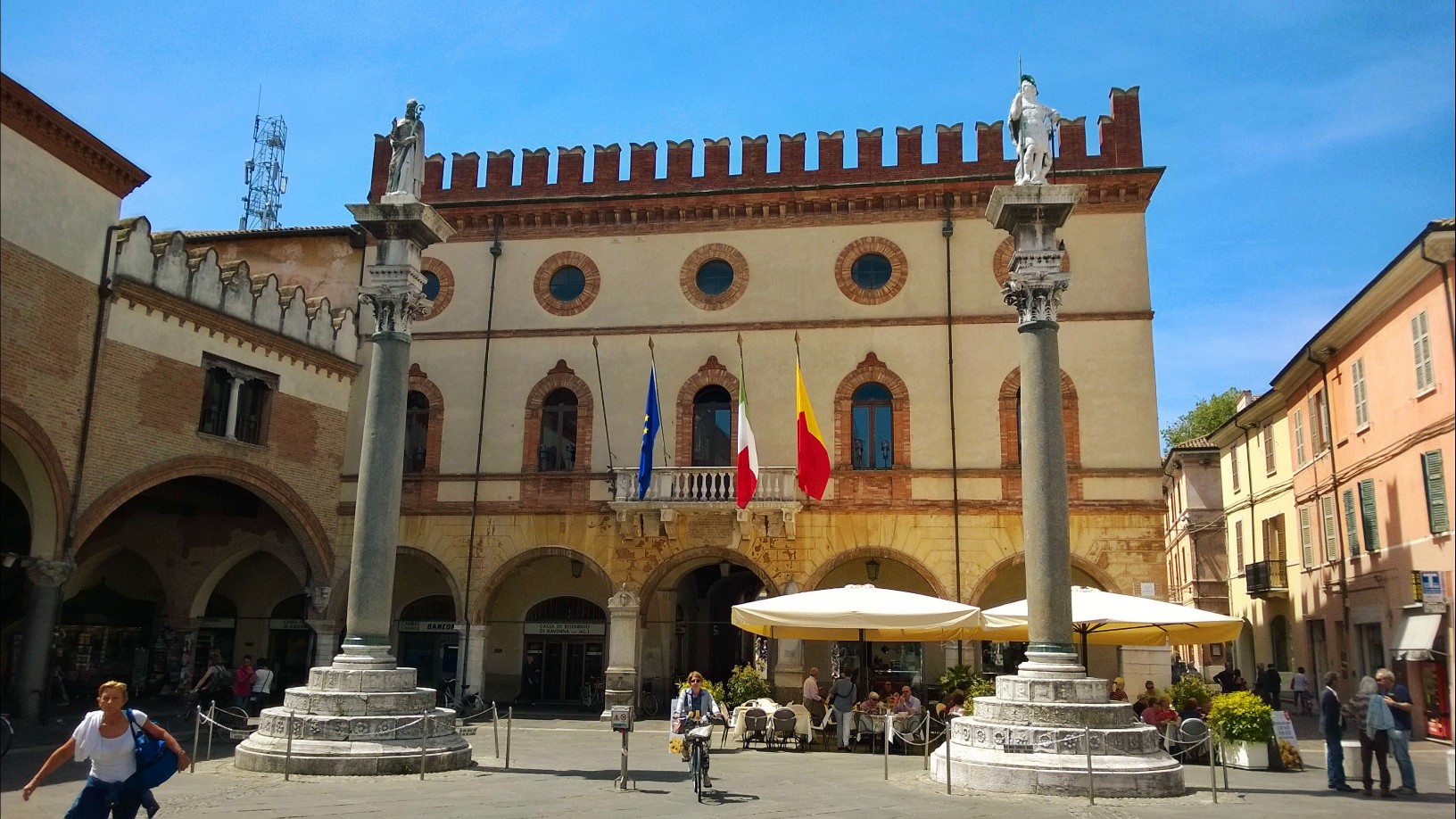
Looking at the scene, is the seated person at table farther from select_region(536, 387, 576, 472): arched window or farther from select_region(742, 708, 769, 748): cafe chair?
select_region(536, 387, 576, 472): arched window

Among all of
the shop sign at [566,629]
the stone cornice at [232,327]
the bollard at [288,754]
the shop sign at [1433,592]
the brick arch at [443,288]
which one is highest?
the brick arch at [443,288]

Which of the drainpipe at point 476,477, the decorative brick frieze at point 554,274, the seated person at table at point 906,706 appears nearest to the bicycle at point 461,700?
the drainpipe at point 476,477

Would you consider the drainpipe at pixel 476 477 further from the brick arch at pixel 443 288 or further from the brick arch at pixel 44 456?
the brick arch at pixel 44 456

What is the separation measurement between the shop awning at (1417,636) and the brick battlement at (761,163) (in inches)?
414

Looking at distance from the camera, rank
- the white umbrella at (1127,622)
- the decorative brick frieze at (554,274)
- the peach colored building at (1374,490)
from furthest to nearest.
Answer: the decorative brick frieze at (554,274), the white umbrella at (1127,622), the peach colored building at (1374,490)

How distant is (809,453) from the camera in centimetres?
2045

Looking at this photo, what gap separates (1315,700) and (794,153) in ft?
55.4

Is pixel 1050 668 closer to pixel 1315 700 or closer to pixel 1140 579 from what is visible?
pixel 1140 579

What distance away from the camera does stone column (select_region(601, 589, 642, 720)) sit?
22.6 m

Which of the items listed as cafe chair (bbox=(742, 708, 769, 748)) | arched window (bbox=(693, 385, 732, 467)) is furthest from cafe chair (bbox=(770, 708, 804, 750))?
arched window (bbox=(693, 385, 732, 467))

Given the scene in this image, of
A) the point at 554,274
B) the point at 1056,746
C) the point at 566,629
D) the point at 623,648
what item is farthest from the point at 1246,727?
the point at 554,274

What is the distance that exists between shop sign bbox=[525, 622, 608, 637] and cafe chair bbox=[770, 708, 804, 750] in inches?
357

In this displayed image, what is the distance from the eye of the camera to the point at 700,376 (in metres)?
23.7

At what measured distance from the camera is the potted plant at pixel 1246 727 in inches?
563
